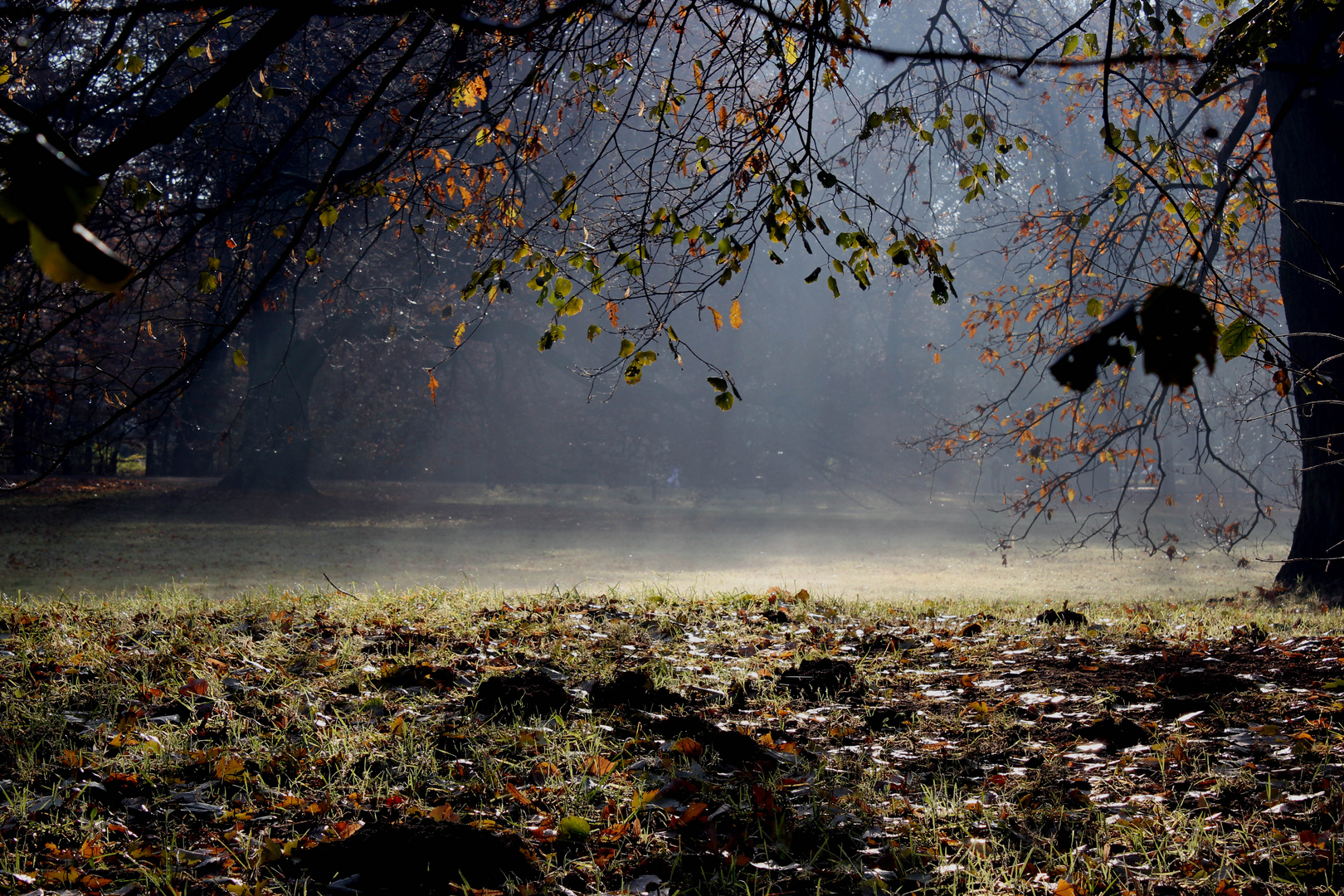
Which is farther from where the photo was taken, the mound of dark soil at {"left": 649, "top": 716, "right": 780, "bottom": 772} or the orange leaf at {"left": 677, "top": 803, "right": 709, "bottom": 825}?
the mound of dark soil at {"left": 649, "top": 716, "right": 780, "bottom": 772}

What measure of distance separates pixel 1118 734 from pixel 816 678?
109 centimetres

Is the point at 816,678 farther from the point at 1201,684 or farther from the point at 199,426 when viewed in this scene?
the point at 199,426

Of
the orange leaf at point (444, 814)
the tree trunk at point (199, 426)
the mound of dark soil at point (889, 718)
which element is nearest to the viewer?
the orange leaf at point (444, 814)

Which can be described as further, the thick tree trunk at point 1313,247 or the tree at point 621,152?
the thick tree trunk at point 1313,247

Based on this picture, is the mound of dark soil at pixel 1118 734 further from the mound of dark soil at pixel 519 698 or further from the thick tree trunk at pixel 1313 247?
the thick tree trunk at pixel 1313 247

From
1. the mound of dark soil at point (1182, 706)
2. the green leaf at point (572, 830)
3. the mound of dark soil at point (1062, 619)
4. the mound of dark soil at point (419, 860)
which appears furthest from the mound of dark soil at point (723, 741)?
the mound of dark soil at point (1062, 619)

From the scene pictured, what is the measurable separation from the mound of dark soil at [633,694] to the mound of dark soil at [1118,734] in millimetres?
1344

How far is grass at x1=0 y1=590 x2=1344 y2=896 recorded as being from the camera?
6.23 ft

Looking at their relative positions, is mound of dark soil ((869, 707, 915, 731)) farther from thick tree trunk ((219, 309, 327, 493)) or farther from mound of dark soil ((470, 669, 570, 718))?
thick tree trunk ((219, 309, 327, 493))

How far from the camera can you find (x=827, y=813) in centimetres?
219

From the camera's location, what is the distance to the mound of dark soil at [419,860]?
1.83 m

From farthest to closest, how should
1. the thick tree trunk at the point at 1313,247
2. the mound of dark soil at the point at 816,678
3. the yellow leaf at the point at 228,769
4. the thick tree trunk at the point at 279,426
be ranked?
the thick tree trunk at the point at 279,426 → the thick tree trunk at the point at 1313,247 → the mound of dark soil at the point at 816,678 → the yellow leaf at the point at 228,769

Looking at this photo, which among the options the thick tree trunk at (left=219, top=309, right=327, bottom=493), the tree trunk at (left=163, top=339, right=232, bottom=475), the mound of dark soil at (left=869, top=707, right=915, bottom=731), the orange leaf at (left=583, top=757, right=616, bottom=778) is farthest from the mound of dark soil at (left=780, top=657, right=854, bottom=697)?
the thick tree trunk at (left=219, top=309, right=327, bottom=493)

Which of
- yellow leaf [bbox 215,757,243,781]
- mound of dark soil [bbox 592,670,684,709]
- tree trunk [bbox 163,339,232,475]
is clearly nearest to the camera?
yellow leaf [bbox 215,757,243,781]
